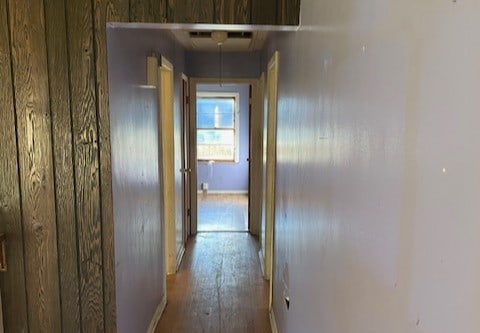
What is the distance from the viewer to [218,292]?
3611 millimetres

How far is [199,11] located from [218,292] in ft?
8.28

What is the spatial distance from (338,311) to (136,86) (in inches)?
70.3

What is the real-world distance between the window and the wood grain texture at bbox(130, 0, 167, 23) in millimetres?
6114

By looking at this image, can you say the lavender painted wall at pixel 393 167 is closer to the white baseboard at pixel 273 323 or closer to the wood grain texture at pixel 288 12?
the wood grain texture at pixel 288 12

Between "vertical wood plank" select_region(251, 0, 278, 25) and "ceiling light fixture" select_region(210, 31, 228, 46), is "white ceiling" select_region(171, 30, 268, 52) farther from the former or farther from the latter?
"vertical wood plank" select_region(251, 0, 278, 25)

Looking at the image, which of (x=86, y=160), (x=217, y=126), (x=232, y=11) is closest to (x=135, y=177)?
(x=86, y=160)

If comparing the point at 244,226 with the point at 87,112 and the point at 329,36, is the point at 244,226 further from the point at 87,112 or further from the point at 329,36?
the point at 329,36

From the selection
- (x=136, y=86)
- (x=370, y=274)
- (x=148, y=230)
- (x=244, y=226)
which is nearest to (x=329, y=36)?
(x=370, y=274)

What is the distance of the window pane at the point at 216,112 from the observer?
26.2ft

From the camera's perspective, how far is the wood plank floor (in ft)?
10.1

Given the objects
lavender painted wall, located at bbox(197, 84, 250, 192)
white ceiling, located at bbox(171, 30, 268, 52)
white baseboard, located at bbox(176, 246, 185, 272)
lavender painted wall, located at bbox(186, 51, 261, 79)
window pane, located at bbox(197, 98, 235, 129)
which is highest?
white ceiling, located at bbox(171, 30, 268, 52)

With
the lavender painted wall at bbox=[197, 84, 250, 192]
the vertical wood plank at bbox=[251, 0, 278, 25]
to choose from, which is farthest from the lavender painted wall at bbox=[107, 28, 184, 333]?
the lavender painted wall at bbox=[197, 84, 250, 192]

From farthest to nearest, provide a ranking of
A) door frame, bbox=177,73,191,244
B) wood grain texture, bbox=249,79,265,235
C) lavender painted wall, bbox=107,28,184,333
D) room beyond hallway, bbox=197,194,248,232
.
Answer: room beyond hallway, bbox=197,194,248,232 → wood grain texture, bbox=249,79,265,235 → door frame, bbox=177,73,191,244 → lavender painted wall, bbox=107,28,184,333

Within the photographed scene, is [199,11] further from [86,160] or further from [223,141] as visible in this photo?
[223,141]
